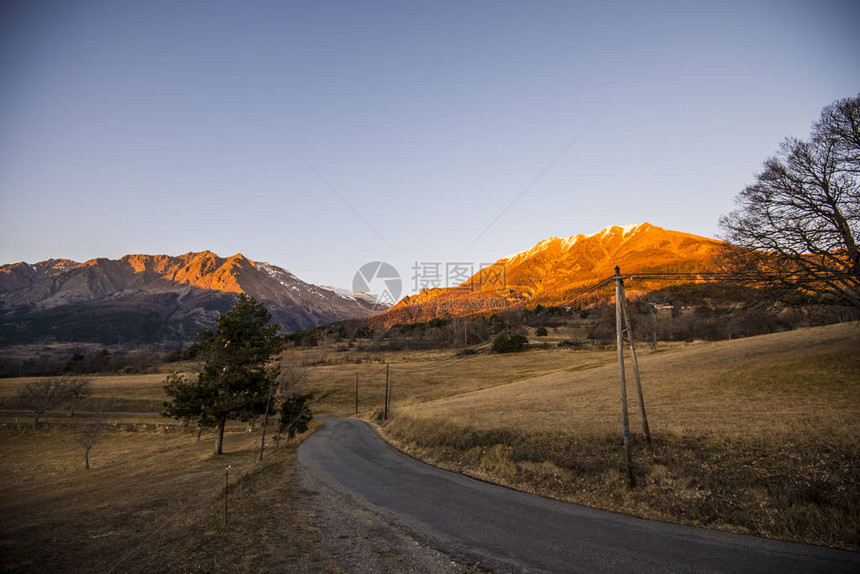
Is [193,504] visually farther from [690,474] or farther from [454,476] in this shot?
[690,474]

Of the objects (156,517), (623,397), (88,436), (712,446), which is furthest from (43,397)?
(712,446)

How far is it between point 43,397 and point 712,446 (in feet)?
274

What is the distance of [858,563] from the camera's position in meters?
7.91

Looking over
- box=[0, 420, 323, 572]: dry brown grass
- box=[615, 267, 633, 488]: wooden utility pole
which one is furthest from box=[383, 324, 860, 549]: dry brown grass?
box=[0, 420, 323, 572]: dry brown grass

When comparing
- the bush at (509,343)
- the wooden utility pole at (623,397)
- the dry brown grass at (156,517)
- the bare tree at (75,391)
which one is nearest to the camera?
the dry brown grass at (156,517)

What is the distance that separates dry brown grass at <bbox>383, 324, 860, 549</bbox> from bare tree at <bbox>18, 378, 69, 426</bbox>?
62.9 m

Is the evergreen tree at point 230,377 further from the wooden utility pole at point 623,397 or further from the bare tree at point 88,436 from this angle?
the wooden utility pole at point 623,397

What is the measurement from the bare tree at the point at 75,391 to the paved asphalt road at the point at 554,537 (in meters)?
75.6

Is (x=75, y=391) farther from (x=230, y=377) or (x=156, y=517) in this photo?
(x=156, y=517)

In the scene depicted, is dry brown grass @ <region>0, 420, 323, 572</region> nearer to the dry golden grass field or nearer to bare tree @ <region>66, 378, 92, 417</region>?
the dry golden grass field

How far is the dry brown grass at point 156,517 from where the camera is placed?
32.2ft

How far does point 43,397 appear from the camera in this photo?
57906mm

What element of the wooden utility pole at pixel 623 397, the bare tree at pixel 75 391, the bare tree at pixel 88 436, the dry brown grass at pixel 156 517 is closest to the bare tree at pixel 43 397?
the bare tree at pixel 75 391

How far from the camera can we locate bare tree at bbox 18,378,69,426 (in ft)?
189
